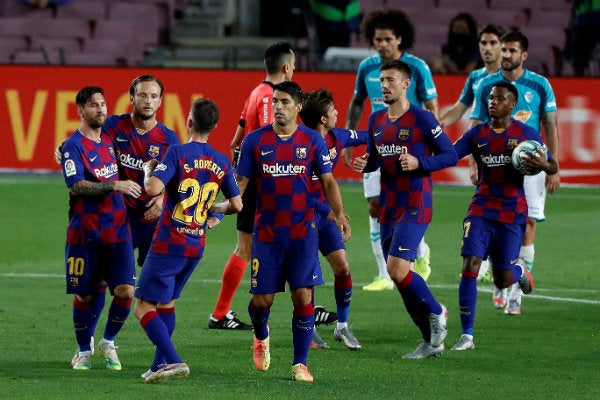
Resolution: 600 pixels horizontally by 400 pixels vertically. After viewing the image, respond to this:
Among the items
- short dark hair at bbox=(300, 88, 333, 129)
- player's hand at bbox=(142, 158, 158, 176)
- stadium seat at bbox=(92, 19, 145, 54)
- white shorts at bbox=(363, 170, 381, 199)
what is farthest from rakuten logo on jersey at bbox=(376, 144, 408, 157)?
stadium seat at bbox=(92, 19, 145, 54)

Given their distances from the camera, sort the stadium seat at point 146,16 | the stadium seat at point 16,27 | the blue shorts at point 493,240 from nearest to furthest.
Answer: the blue shorts at point 493,240 < the stadium seat at point 16,27 < the stadium seat at point 146,16

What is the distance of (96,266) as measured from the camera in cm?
846

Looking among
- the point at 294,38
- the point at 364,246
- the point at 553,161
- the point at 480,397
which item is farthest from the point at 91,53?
the point at 480,397

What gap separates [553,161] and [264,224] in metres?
2.57

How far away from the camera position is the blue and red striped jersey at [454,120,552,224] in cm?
967

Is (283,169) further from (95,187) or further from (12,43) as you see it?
(12,43)

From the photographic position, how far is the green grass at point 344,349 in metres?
7.81

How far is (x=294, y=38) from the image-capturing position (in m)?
22.3

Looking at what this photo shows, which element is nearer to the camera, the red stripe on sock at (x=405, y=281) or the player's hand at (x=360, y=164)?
the red stripe on sock at (x=405, y=281)

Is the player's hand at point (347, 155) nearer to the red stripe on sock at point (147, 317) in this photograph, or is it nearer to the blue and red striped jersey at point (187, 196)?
the blue and red striped jersey at point (187, 196)

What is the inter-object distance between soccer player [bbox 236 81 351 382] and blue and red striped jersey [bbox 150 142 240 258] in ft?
1.05

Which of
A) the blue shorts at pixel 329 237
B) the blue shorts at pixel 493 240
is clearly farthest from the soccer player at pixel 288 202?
the blue shorts at pixel 493 240

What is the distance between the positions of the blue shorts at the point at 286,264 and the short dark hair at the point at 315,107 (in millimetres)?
1248

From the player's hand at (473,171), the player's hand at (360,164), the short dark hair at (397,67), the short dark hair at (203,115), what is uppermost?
the short dark hair at (397,67)
